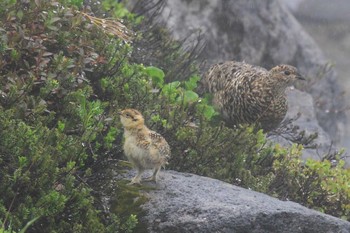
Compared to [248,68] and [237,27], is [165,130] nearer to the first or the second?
[248,68]

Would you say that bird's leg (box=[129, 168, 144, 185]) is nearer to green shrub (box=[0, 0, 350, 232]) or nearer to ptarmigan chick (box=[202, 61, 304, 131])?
green shrub (box=[0, 0, 350, 232])

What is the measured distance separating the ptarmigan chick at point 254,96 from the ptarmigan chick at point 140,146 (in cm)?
271

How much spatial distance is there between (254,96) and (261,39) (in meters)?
4.74

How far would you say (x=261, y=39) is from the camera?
13.4m

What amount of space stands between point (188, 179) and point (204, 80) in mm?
3641

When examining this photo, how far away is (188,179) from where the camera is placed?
6.21 meters

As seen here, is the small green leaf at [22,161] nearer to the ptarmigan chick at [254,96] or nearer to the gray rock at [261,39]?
the ptarmigan chick at [254,96]

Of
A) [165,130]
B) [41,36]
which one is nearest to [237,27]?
[165,130]

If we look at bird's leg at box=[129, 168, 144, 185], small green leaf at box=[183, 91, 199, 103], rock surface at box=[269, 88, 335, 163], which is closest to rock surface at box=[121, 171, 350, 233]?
bird's leg at box=[129, 168, 144, 185]

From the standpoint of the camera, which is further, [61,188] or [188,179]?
[188,179]

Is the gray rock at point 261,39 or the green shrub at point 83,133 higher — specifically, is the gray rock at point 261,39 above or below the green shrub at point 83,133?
below

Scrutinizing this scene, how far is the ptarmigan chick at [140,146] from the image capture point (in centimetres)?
593

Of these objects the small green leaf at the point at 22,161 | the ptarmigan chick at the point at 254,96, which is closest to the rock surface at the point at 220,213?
the small green leaf at the point at 22,161

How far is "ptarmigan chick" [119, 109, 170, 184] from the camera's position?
593 centimetres
